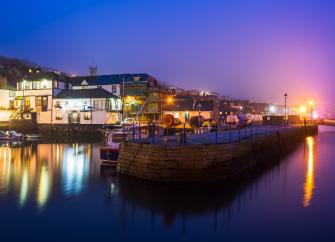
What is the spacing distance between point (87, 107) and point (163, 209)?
55830 mm

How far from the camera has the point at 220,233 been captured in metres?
14.0

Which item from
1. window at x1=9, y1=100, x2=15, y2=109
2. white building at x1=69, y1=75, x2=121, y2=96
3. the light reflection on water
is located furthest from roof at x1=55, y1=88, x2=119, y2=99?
the light reflection on water

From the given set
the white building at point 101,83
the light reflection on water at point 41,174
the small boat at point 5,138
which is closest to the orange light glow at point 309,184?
the light reflection on water at point 41,174

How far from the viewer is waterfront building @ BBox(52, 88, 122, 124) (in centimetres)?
6906

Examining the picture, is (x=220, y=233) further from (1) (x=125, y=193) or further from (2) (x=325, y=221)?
(1) (x=125, y=193)

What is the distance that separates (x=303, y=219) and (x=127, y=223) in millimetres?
8253

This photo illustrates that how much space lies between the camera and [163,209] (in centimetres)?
1677

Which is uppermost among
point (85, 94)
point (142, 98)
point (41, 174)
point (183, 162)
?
point (85, 94)

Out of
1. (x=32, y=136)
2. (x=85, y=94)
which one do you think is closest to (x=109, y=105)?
(x=85, y=94)

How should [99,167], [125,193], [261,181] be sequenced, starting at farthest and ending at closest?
[99,167], [261,181], [125,193]

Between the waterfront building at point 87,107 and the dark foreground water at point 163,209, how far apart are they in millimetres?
42987

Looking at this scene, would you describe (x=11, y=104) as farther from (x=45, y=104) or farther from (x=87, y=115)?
(x=87, y=115)

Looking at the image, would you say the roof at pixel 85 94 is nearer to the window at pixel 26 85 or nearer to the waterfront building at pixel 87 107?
the waterfront building at pixel 87 107

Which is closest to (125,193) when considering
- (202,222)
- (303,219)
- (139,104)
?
(202,222)
